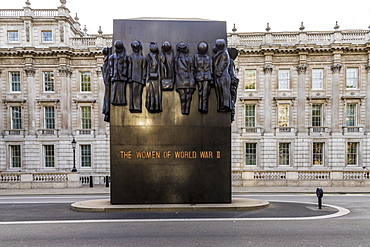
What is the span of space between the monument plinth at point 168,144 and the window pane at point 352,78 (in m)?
28.5

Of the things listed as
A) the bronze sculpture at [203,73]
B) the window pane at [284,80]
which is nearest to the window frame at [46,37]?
the bronze sculpture at [203,73]

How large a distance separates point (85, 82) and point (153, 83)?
998 inches

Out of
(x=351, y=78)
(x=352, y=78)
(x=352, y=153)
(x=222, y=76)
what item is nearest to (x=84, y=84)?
(x=222, y=76)

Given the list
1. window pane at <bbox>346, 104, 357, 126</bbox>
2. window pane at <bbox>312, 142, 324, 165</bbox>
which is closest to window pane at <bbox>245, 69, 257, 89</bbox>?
window pane at <bbox>312, 142, 324, 165</bbox>

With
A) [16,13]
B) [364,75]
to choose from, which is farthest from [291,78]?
[16,13]

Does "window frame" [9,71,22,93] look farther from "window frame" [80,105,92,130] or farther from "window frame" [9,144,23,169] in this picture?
"window frame" [80,105,92,130]

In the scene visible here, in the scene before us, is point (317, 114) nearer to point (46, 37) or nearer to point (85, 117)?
point (85, 117)

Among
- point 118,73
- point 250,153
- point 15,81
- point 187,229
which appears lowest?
point 250,153

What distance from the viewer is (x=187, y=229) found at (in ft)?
27.8

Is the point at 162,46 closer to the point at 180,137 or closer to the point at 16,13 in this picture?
the point at 180,137

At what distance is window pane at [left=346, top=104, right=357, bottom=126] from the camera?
105 feet

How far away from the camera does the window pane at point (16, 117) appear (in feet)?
107

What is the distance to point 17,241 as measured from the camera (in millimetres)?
7758

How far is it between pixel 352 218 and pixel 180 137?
24.9 feet
